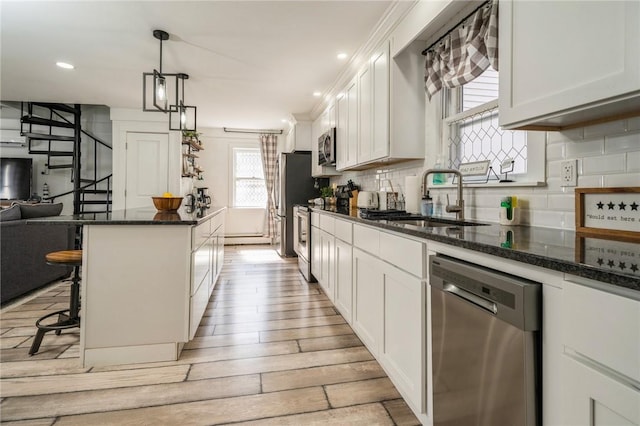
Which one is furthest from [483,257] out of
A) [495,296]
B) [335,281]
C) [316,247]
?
[316,247]

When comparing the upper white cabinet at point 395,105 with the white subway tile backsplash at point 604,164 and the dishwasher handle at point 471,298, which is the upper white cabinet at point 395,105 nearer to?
the white subway tile backsplash at point 604,164

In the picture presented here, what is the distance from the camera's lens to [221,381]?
6.15 feet

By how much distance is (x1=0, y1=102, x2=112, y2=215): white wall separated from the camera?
19.8 ft

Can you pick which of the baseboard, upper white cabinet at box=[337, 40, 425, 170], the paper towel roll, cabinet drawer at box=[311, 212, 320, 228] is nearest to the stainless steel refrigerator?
the baseboard

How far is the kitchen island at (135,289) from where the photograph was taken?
6.66ft

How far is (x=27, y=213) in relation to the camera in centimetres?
322

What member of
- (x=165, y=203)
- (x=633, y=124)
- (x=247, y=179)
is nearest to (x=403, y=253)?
(x=633, y=124)

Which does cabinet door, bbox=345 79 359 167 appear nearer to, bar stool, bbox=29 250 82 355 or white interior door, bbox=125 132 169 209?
bar stool, bbox=29 250 82 355

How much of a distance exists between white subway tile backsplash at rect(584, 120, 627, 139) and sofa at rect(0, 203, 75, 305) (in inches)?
149

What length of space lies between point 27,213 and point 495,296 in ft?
13.4

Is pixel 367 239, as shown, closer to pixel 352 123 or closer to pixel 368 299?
pixel 368 299

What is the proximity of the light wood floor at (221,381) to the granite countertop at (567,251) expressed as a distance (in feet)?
3.27

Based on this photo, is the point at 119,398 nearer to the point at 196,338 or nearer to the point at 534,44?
the point at 196,338

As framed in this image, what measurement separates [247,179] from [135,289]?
5.40m
